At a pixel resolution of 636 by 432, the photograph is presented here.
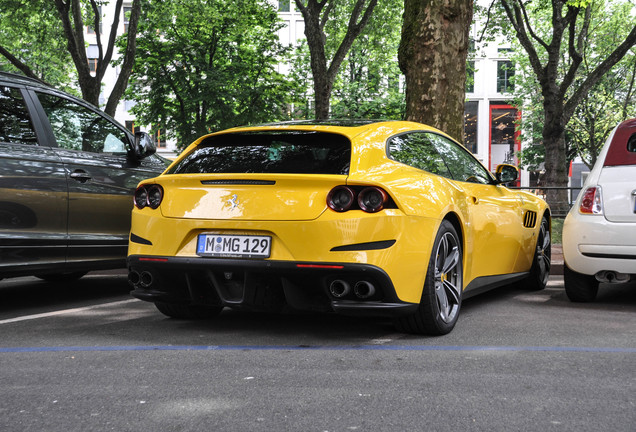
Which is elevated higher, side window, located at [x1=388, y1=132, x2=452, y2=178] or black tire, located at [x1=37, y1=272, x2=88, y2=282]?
side window, located at [x1=388, y1=132, x2=452, y2=178]

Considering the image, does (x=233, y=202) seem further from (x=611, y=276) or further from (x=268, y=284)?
(x=611, y=276)

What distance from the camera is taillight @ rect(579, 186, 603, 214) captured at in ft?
20.4

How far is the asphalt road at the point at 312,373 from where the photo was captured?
3.13 metres

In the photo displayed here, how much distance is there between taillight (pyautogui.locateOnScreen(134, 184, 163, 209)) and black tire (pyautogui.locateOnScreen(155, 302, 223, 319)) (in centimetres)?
85

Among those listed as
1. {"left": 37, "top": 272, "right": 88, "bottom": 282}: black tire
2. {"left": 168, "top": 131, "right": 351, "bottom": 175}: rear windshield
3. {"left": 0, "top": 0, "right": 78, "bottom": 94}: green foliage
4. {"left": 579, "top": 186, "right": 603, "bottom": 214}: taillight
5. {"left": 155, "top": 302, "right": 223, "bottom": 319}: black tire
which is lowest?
{"left": 37, "top": 272, "right": 88, "bottom": 282}: black tire

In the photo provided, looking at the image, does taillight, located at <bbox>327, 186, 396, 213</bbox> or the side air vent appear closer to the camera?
taillight, located at <bbox>327, 186, 396, 213</bbox>

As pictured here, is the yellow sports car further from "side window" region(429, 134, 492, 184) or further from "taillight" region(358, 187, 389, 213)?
"side window" region(429, 134, 492, 184)

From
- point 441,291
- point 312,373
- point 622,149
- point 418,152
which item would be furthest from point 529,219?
point 312,373

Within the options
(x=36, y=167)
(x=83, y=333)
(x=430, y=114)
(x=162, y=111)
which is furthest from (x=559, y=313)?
(x=162, y=111)

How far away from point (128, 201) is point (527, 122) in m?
41.1

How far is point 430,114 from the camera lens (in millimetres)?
10414

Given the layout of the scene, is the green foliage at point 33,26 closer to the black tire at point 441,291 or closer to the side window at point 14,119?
the side window at point 14,119

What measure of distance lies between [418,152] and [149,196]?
5.92 ft

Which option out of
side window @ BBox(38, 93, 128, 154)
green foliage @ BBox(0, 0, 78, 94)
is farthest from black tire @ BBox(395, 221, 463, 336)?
green foliage @ BBox(0, 0, 78, 94)
